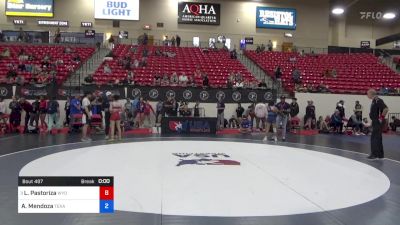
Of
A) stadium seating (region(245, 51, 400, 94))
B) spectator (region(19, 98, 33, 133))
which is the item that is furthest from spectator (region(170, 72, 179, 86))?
spectator (region(19, 98, 33, 133))

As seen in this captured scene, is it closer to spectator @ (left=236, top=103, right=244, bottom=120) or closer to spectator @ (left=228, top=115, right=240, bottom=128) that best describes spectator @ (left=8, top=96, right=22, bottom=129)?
spectator @ (left=228, top=115, right=240, bottom=128)

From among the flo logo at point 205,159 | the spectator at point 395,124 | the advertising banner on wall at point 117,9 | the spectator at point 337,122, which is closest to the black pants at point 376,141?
the flo logo at point 205,159

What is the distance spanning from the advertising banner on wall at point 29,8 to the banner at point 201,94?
15.6 m

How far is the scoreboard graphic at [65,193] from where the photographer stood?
8.40 ft

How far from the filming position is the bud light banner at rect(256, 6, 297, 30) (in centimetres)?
3011

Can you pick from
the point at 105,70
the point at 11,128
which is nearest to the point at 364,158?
the point at 11,128

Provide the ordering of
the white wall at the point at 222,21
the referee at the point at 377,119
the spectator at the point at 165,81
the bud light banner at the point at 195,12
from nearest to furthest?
the referee at the point at 377,119 → the spectator at the point at 165,81 → the white wall at the point at 222,21 → the bud light banner at the point at 195,12

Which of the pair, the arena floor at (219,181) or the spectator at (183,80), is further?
the spectator at (183,80)

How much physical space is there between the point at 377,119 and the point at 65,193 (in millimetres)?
7677

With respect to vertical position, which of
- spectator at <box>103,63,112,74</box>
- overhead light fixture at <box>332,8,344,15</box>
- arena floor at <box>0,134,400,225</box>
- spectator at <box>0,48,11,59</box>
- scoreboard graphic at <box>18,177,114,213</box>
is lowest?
arena floor at <box>0,134,400,225</box>

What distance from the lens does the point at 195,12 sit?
96.6 feet

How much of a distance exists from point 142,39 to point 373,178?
23.6 meters

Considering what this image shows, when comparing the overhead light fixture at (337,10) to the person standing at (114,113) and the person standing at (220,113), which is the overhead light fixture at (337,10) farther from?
the person standing at (114,113)

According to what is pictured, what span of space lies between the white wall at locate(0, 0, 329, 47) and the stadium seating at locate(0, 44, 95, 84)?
171 inches
